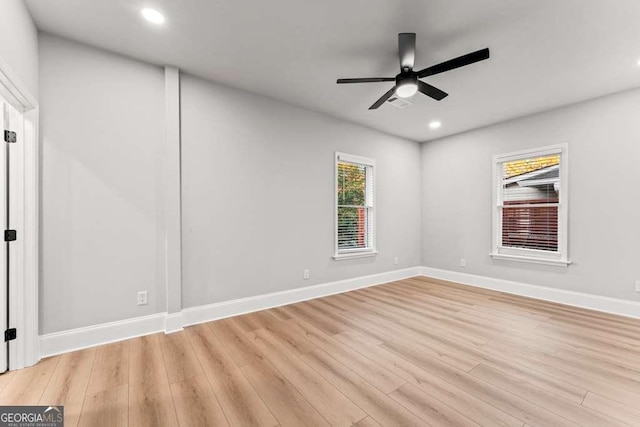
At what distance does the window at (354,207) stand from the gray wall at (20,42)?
3.60 m

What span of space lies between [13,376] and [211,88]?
10.8 ft

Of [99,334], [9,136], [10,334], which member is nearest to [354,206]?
[99,334]

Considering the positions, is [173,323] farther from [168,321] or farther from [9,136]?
[9,136]

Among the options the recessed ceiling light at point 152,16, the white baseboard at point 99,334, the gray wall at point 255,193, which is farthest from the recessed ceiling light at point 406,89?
the white baseboard at point 99,334

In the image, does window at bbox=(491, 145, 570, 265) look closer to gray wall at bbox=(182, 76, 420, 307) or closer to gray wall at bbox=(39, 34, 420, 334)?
gray wall at bbox=(182, 76, 420, 307)

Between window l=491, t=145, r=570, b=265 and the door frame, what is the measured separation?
19.9 feet

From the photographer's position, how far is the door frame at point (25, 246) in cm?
224

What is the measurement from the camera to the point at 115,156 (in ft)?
9.28

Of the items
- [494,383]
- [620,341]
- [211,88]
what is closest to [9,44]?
[211,88]

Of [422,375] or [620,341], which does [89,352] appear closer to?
→ [422,375]

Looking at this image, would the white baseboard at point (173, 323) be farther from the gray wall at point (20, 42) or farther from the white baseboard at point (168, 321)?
the gray wall at point (20, 42)

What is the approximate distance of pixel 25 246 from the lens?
2289mm

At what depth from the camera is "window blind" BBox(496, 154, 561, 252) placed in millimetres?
4250

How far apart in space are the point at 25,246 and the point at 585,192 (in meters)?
6.48
